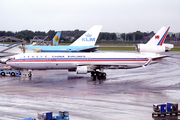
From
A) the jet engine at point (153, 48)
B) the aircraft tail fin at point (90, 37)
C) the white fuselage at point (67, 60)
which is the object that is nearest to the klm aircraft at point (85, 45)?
the aircraft tail fin at point (90, 37)

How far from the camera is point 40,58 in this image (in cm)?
4322

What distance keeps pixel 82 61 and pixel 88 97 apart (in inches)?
593

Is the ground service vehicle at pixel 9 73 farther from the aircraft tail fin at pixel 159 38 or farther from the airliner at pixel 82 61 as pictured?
the aircraft tail fin at pixel 159 38

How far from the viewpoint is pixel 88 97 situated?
29.3m

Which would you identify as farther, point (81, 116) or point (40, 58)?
point (40, 58)

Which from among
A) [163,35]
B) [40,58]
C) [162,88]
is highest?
[163,35]

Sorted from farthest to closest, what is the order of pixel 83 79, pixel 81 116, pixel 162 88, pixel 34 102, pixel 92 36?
pixel 92 36 < pixel 83 79 < pixel 162 88 < pixel 34 102 < pixel 81 116

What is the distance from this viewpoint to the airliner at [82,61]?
142 ft

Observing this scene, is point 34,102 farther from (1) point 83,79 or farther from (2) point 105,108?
(1) point 83,79

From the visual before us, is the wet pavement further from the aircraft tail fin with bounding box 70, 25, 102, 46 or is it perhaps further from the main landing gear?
the aircraft tail fin with bounding box 70, 25, 102, 46

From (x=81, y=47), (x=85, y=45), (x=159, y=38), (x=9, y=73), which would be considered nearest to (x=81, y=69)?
(x=9, y=73)

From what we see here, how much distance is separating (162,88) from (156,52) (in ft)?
37.2

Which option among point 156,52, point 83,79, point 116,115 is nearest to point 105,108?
point 116,115

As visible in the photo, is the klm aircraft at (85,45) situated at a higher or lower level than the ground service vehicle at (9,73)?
higher
